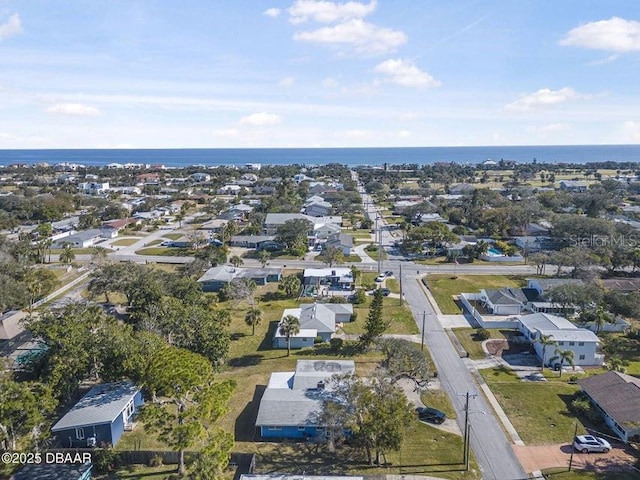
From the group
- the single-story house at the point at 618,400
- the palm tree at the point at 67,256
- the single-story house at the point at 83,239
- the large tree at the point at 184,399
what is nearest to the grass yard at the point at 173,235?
the single-story house at the point at 83,239

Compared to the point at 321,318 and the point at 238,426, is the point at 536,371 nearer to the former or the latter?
the point at 321,318

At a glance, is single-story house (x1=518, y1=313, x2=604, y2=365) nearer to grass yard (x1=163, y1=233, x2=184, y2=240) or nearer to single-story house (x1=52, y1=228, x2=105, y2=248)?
grass yard (x1=163, y1=233, x2=184, y2=240)

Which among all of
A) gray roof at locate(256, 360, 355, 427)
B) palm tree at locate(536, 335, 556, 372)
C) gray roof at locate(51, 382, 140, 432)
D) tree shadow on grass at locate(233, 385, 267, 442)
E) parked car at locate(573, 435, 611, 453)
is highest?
palm tree at locate(536, 335, 556, 372)

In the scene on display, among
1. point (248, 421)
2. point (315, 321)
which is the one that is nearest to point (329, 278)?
point (315, 321)

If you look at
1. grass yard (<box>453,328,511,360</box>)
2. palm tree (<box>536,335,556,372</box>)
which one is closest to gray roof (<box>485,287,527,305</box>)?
grass yard (<box>453,328,511,360</box>)

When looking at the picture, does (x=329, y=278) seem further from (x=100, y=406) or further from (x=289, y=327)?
(x=100, y=406)
